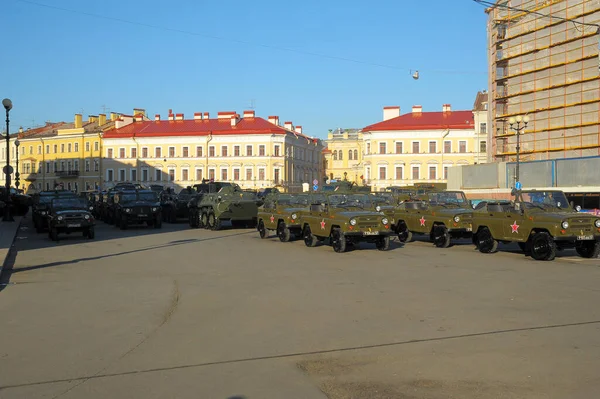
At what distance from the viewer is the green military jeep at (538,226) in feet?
51.2

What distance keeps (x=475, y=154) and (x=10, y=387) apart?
74.7 meters

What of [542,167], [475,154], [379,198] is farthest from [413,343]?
[475,154]

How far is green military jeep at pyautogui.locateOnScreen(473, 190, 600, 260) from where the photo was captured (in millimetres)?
15594

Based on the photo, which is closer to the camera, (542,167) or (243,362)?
(243,362)

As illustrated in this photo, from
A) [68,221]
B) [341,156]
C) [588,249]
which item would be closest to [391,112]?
[341,156]

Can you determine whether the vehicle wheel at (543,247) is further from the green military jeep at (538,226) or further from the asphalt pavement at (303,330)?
the asphalt pavement at (303,330)

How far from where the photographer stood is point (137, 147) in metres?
84.6

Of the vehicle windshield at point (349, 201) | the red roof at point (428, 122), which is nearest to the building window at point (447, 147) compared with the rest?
the red roof at point (428, 122)

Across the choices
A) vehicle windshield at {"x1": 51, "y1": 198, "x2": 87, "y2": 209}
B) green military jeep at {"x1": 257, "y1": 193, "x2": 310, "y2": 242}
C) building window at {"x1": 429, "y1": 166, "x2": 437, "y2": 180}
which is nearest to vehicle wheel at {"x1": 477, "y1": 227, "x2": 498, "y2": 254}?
green military jeep at {"x1": 257, "y1": 193, "x2": 310, "y2": 242}

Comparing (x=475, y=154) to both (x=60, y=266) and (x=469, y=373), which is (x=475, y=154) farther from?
(x=469, y=373)

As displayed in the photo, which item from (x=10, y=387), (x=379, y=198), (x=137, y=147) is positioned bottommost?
(x=10, y=387)

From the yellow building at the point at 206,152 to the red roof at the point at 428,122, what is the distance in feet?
38.4

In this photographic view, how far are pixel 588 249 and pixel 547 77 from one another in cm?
3006

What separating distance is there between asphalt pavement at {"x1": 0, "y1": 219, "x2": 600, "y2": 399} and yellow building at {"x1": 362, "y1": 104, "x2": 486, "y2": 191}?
63563 millimetres
